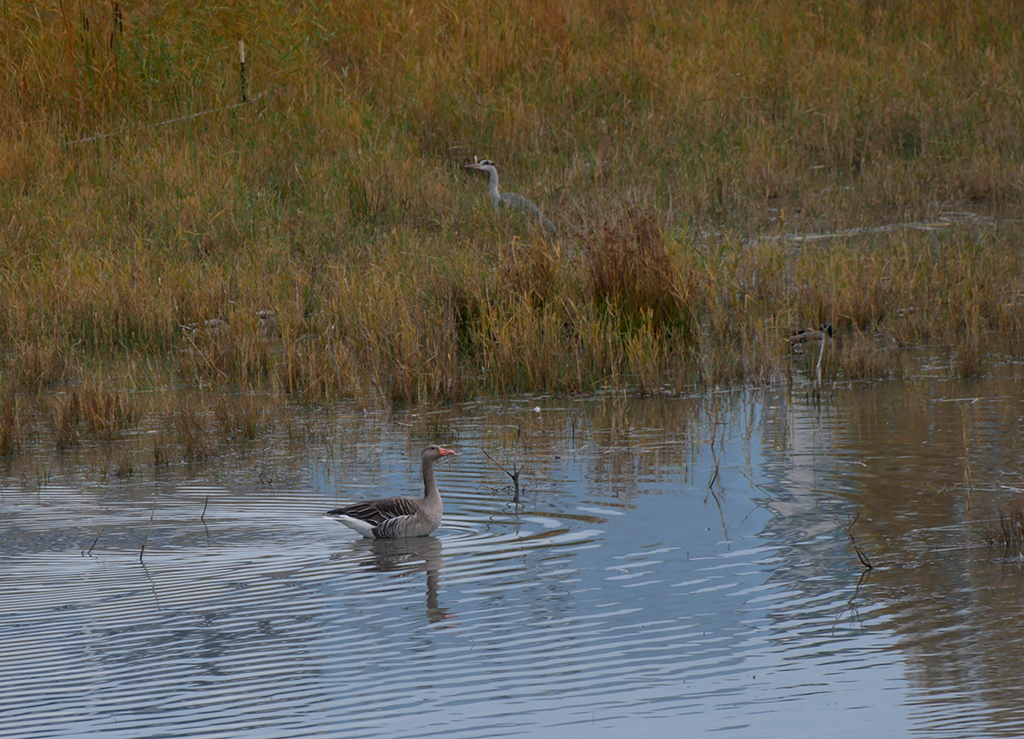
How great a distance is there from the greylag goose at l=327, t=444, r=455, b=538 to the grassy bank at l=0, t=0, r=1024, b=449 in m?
2.35

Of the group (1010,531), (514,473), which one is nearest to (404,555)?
(514,473)

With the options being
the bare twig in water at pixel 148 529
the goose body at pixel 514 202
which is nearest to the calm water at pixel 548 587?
the bare twig in water at pixel 148 529

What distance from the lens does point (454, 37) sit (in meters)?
17.2

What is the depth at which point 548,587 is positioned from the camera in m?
5.31

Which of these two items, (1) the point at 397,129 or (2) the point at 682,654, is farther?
(1) the point at 397,129

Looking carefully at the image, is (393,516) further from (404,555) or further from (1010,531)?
(1010,531)

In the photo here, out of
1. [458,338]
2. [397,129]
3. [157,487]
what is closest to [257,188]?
[397,129]

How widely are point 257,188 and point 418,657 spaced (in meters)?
10.1

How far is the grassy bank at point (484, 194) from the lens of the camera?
9820 millimetres

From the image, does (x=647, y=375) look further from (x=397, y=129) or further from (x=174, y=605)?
(x=397, y=129)

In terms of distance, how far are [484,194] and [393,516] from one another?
7.93 metres

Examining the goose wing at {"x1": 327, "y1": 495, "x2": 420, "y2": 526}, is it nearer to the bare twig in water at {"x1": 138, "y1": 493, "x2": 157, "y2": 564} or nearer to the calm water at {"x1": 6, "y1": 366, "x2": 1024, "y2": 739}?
the calm water at {"x1": 6, "y1": 366, "x2": 1024, "y2": 739}

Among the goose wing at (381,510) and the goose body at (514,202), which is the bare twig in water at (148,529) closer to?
the goose wing at (381,510)

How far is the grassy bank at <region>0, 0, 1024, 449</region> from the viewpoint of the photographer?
32.2ft
